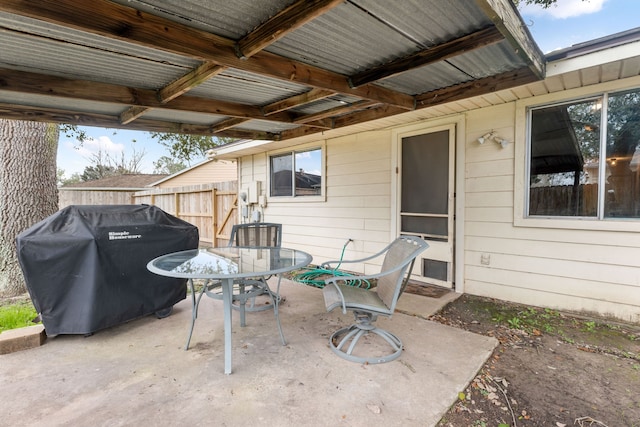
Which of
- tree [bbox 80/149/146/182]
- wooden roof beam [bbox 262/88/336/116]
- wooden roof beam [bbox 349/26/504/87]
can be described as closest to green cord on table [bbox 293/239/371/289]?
wooden roof beam [bbox 262/88/336/116]

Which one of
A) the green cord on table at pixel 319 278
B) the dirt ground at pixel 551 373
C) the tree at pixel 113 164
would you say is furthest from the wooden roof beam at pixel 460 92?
the tree at pixel 113 164

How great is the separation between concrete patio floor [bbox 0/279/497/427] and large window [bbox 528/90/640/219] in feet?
5.83

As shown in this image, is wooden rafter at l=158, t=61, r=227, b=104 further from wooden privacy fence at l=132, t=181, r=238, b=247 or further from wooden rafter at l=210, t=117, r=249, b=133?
wooden privacy fence at l=132, t=181, r=238, b=247

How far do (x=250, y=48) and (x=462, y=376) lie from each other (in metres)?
2.61

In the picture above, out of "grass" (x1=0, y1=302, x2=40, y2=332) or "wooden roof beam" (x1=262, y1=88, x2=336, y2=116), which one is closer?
"grass" (x1=0, y1=302, x2=40, y2=332)

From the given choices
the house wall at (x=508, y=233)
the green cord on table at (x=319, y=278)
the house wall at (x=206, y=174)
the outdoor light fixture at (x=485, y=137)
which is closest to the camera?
the house wall at (x=508, y=233)

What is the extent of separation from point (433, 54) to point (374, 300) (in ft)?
6.25

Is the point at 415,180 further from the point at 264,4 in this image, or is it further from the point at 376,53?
the point at 264,4

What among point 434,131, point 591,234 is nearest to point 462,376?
point 591,234

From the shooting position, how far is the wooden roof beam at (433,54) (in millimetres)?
1921

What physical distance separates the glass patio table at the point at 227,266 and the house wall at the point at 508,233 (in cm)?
218

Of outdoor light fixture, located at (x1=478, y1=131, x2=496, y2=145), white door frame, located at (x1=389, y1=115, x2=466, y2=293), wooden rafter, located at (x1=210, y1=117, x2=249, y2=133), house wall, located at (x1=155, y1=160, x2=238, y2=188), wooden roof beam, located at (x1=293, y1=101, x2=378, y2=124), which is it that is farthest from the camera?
house wall, located at (x1=155, y1=160, x2=238, y2=188)

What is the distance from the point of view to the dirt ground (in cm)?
175

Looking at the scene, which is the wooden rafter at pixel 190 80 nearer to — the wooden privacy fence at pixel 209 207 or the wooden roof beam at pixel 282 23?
the wooden roof beam at pixel 282 23
